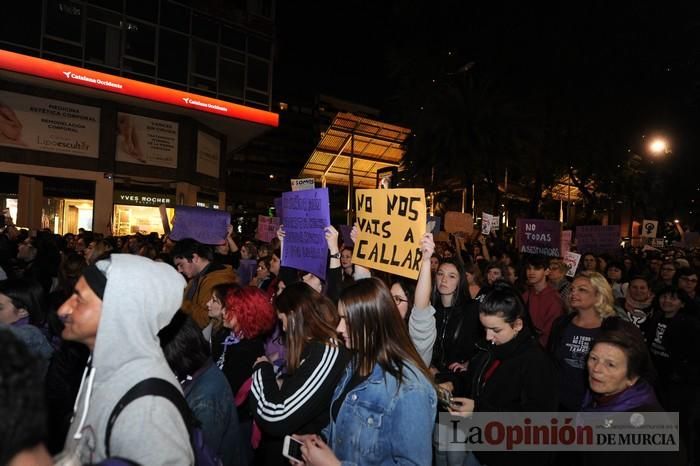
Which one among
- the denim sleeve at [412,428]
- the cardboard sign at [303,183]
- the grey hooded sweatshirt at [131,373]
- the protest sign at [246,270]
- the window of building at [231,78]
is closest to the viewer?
the grey hooded sweatshirt at [131,373]

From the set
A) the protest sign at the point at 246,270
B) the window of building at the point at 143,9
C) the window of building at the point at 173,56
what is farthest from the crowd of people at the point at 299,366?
the window of building at the point at 143,9

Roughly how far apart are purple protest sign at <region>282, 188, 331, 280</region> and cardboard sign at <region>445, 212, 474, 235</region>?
7969mm

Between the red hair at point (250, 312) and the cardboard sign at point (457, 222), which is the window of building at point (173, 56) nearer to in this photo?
the cardboard sign at point (457, 222)

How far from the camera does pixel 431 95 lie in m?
20.2

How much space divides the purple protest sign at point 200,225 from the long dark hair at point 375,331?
5.74 m

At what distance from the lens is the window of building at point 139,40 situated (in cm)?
2073

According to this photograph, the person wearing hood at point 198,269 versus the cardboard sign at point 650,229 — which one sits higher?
the cardboard sign at point 650,229

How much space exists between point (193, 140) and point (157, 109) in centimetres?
205

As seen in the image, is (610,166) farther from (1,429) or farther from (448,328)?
(1,429)

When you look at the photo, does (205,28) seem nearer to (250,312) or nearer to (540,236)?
(540,236)

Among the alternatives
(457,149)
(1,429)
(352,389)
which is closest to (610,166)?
(457,149)

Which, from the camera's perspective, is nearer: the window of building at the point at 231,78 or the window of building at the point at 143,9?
the window of building at the point at 143,9

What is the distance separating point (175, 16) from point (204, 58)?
2.01 m

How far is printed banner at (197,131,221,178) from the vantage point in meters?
23.8
